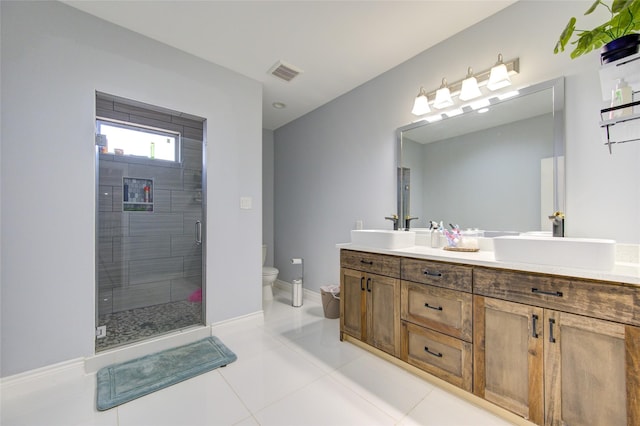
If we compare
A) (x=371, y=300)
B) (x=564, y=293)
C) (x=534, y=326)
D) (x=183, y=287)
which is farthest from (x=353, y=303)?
(x=183, y=287)

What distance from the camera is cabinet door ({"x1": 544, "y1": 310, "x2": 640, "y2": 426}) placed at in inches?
40.6

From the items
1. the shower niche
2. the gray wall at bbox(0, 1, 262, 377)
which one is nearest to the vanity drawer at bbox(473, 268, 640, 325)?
the shower niche

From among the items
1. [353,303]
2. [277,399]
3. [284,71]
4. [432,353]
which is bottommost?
[277,399]

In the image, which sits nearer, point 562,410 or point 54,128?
point 562,410

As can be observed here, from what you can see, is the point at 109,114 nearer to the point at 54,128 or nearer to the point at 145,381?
the point at 54,128

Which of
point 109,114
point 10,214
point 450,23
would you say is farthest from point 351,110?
point 10,214

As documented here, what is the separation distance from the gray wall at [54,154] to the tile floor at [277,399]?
337 millimetres

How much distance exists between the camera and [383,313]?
1950 millimetres

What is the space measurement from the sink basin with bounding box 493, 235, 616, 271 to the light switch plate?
7.08ft

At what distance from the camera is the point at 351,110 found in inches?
118

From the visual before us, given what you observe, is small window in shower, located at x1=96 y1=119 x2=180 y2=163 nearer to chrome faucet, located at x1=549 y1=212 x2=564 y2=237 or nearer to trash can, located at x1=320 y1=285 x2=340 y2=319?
trash can, located at x1=320 y1=285 x2=340 y2=319

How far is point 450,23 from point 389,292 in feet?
6.92

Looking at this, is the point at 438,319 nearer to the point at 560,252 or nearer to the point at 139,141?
the point at 560,252

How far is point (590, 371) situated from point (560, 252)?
1.68 ft
